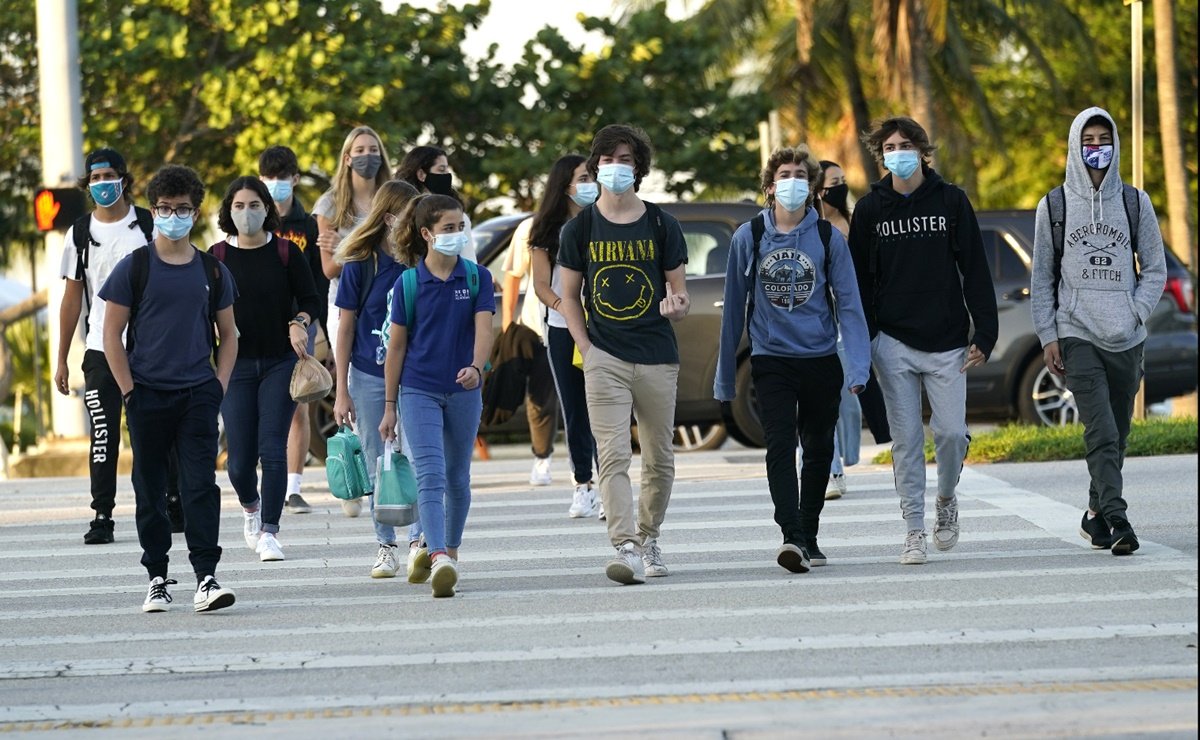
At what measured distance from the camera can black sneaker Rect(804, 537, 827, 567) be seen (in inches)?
355

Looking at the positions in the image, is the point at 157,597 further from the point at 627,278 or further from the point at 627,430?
the point at 627,278

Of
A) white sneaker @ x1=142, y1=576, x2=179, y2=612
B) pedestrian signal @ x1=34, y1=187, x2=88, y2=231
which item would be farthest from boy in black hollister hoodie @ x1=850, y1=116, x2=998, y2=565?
pedestrian signal @ x1=34, y1=187, x2=88, y2=231

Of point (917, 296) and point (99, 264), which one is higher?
point (99, 264)

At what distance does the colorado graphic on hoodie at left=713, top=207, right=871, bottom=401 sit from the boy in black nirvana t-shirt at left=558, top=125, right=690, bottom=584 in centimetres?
28

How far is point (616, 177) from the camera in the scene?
8.56 meters

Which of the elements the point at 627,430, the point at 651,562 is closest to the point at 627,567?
the point at 651,562

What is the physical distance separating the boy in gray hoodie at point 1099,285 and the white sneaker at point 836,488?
8.75ft

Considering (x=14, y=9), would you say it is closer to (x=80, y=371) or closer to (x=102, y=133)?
(x=102, y=133)

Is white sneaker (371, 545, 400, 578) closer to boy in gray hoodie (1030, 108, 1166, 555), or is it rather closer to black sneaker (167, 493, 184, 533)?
black sneaker (167, 493, 184, 533)

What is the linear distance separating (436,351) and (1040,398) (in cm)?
855

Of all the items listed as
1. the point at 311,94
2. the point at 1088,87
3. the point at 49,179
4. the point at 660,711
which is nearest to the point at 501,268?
the point at 49,179

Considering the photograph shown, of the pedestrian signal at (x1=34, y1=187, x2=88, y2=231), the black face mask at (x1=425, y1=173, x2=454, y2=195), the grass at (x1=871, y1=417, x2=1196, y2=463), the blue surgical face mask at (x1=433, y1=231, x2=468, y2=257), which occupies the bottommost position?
the grass at (x1=871, y1=417, x2=1196, y2=463)

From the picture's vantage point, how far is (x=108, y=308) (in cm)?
824

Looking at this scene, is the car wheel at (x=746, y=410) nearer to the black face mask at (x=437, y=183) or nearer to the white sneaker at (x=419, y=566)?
the black face mask at (x=437, y=183)
